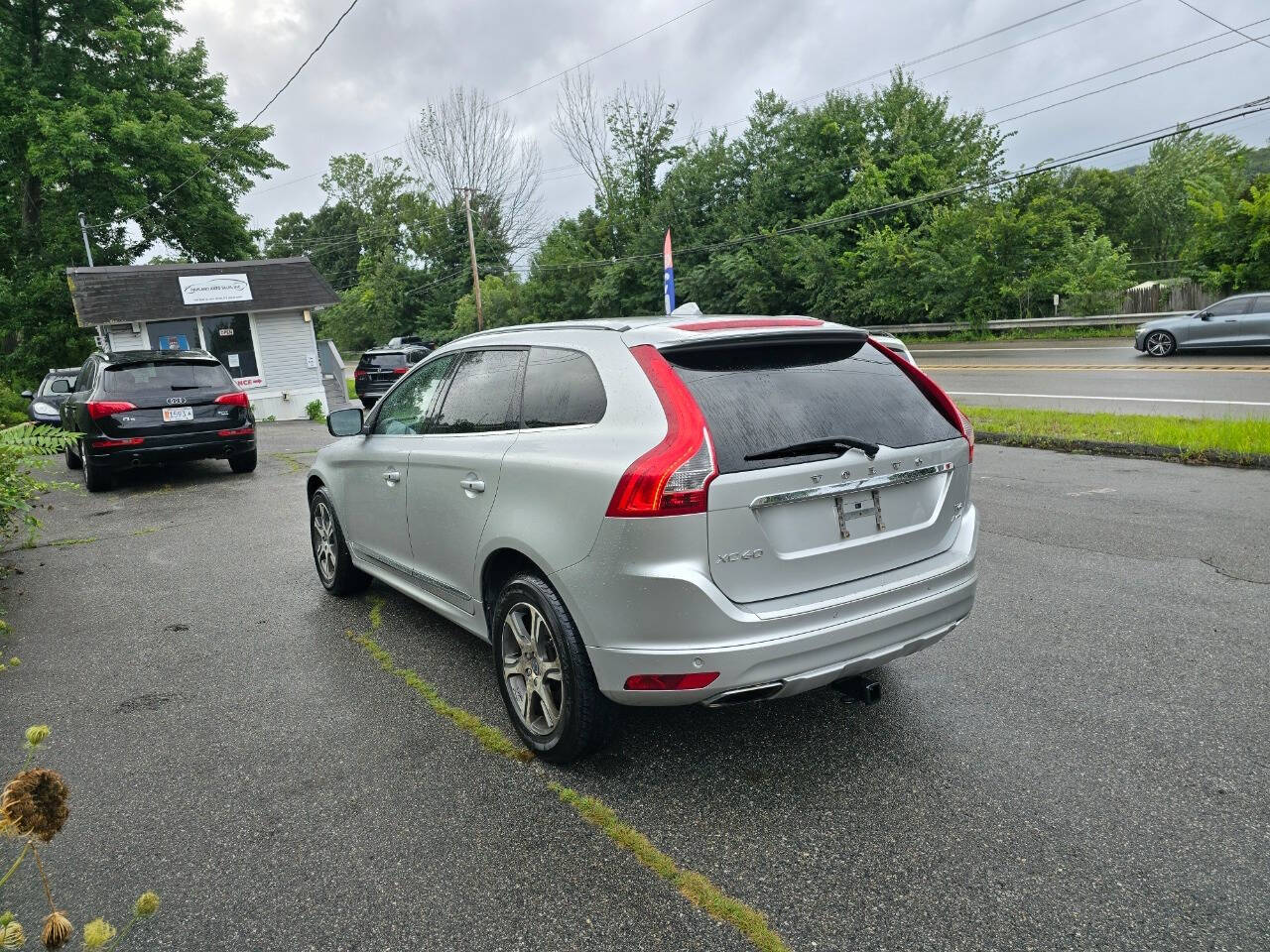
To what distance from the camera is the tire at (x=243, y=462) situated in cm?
1104

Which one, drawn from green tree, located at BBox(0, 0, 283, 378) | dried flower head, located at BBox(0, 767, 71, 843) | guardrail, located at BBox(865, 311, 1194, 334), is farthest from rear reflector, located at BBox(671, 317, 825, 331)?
green tree, located at BBox(0, 0, 283, 378)

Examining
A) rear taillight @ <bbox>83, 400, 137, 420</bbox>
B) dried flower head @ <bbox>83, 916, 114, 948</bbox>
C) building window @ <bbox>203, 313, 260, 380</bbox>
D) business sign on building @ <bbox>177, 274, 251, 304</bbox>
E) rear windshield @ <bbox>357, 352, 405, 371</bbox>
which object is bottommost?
dried flower head @ <bbox>83, 916, 114, 948</bbox>

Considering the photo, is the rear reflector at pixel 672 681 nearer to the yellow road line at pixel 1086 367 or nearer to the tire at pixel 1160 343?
the yellow road line at pixel 1086 367

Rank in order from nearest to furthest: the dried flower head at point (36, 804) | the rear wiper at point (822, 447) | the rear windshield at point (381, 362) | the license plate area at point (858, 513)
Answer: the dried flower head at point (36, 804) < the rear wiper at point (822, 447) < the license plate area at point (858, 513) < the rear windshield at point (381, 362)

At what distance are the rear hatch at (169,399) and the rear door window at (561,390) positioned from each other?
7.98m

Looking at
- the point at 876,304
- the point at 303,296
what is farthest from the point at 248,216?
the point at 876,304

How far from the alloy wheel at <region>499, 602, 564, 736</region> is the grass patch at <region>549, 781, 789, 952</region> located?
0.32 m

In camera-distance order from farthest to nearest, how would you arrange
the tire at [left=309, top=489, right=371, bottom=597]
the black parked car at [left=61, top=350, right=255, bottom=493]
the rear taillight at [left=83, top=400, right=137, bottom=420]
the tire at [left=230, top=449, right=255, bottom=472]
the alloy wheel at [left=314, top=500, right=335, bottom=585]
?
1. the tire at [left=230, top=449, right=255, bottom=472]
2. the black parked car at [left=61, top=350, right=255, bottom=493]
3. the rear taillight at [left=83, top=400, right=137, bottom=420]
4. the alloy wheel at [left=314, top=500, right=335, bottom=585]
5. the tire at [left=309, top=489, right=371, bottom=597]

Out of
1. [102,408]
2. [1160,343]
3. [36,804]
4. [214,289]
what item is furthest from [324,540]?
[1160,343]

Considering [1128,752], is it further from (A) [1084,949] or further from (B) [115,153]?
(B) [115,153]

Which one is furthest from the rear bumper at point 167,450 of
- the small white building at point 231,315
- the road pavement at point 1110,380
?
the small white building at point 231,315

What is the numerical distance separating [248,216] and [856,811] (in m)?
36.2

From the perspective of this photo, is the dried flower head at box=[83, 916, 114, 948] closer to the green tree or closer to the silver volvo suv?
the silver volvo suv

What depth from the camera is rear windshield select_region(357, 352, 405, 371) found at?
2317 centimetres
